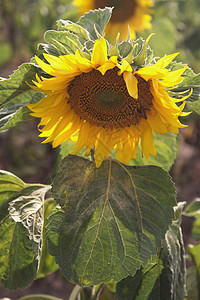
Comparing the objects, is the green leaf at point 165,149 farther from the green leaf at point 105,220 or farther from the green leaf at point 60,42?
the green leaf at point 60,42

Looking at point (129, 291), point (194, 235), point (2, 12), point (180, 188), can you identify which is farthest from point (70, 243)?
point (2, 12)

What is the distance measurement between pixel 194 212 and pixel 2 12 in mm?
2982

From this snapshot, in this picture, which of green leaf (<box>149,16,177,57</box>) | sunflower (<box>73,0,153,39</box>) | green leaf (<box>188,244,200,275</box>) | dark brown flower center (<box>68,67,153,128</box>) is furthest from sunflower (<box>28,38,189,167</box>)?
green leaf (<box>149,16,177,57</box>)

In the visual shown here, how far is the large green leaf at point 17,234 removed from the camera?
804 millimetres

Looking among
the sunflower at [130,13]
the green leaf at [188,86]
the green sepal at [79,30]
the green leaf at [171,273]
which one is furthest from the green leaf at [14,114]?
the sunflower at [130,13]

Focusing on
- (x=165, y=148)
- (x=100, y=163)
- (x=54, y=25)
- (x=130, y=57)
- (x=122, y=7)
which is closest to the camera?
(x=130, y=57)

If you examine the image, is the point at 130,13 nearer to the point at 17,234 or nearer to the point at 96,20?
the point at 96,20

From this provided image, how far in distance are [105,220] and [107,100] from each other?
0.68 ft

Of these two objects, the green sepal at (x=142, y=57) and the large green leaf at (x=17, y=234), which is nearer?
the green sepal at (x=142, y=57)

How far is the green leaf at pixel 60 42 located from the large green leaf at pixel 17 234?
0.82ft

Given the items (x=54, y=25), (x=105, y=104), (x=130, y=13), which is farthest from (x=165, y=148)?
Answer: (x=54, y=25)

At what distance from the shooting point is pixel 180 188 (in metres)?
2.42

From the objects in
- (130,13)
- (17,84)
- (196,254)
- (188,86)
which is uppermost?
(130,13)

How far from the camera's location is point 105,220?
0.74 m
